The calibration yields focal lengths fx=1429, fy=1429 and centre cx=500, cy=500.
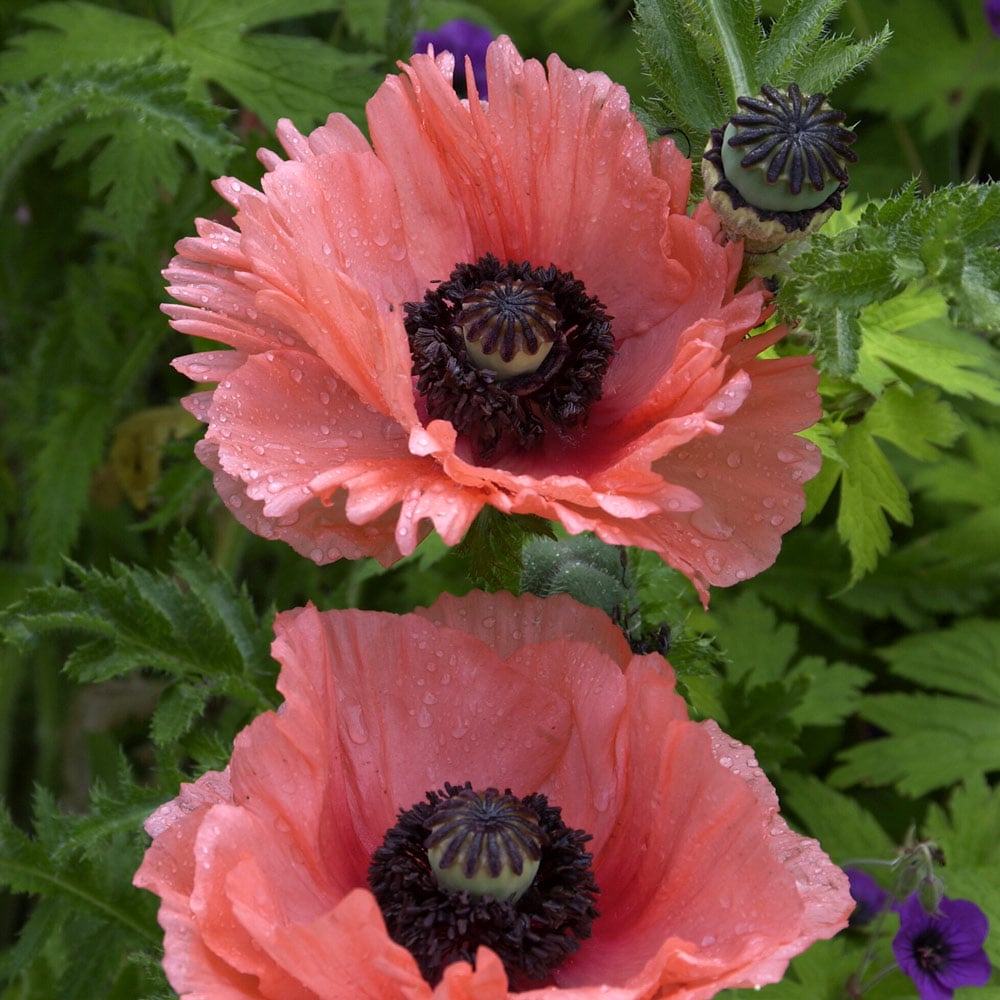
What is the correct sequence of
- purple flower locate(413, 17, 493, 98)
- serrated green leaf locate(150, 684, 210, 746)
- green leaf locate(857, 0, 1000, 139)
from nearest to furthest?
1. serrated green leaf locate(150, 684, 210, 746)
2. purple flower locate(413, 17, 493, 98)
3. green leaf locate(857, 0, 1000, 139)

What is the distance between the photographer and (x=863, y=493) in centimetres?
203

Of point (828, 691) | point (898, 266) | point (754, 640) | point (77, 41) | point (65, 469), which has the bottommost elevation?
point (828, 691)

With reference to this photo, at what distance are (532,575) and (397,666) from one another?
21 centimetres

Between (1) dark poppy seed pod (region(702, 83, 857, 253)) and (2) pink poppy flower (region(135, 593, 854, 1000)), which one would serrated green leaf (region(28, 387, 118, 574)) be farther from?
(1) dark poppy seed pod (region(702, 83, 857, 253))

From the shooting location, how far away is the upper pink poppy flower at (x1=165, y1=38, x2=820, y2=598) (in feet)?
4.18

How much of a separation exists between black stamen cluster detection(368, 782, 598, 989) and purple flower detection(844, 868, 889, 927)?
114 cm

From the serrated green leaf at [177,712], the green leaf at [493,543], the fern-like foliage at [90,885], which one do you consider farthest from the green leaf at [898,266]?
the fern-like foliage at [90,885]

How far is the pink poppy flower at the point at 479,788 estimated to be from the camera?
1.17 metres

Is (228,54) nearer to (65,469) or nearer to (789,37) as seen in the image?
(65,469)

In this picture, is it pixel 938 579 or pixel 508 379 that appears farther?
pixel 938 579

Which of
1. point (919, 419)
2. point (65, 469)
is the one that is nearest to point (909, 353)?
point (919, 419)

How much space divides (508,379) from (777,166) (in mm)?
379

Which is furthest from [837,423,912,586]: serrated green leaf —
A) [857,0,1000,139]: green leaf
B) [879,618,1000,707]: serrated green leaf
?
[857,0,1000,139]: green leaf

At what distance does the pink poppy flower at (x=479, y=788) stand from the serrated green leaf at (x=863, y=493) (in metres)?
0.67
